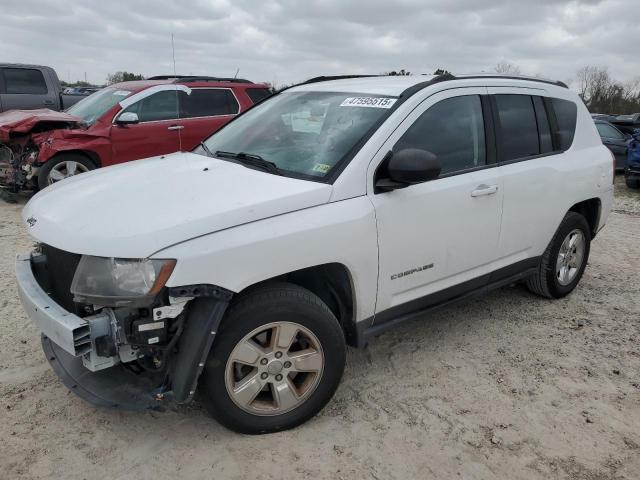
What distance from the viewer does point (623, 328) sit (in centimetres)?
427

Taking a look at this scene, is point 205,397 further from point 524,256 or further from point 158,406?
point 524,256

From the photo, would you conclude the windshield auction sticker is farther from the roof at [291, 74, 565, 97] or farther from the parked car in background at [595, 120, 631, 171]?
the parked car in background at [595, 120, 631, 171]

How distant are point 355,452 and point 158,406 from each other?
0.99 m

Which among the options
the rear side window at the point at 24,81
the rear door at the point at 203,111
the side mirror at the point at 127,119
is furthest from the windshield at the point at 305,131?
the rear side window at the point at 24,81

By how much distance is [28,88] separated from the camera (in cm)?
1145

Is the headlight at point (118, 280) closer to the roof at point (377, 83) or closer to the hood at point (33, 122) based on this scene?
the roof at point (377, 83)

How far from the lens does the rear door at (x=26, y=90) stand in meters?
11.2

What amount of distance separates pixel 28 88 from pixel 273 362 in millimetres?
11202

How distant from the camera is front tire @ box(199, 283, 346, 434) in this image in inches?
101

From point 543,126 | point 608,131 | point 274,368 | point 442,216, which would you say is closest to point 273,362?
point 274,368

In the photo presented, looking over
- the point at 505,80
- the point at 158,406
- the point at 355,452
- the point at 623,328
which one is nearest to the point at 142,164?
the point at 158,406

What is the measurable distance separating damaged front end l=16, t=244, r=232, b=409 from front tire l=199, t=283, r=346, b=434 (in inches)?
5.0

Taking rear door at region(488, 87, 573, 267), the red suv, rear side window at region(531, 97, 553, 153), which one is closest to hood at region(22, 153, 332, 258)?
rear door at region(488, 87, 573, 267)

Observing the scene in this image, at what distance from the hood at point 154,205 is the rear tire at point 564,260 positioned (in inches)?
97.9
